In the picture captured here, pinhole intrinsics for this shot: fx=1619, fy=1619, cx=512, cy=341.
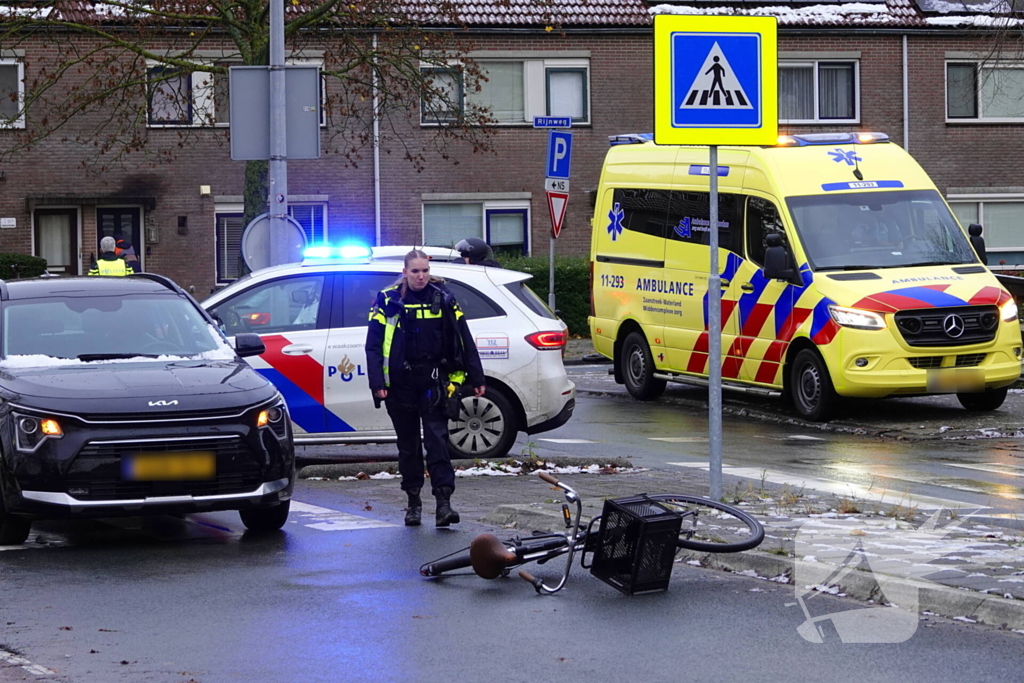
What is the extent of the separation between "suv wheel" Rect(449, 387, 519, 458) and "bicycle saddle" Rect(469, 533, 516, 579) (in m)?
5.15

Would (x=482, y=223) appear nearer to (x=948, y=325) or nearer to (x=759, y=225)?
(x=759, y=225)

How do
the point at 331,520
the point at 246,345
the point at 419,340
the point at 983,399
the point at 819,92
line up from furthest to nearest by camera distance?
the point at 819,92 → the point at 983,399 → the point at 246,345 → the point at 331,520 → the point at 419,340

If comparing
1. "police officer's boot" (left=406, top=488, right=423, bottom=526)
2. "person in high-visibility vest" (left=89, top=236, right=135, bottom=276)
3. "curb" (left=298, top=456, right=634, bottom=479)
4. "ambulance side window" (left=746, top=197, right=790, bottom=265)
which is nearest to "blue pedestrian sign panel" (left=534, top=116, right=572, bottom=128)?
"ambulance side window" (left=746, top=197, right=790, bottom=265)

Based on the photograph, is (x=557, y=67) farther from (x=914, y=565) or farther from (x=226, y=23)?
(x=914, y=565)

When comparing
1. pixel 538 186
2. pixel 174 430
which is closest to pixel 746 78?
pixel 174 430

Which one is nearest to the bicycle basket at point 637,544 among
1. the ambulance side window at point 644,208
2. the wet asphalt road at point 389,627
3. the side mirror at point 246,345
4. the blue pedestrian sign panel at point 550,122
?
the wet asphalt road at point 389,627

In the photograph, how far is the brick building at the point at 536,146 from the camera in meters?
33.6

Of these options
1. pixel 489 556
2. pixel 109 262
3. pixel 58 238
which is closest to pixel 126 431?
pixel 489 556

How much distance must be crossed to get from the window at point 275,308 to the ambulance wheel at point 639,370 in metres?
6.98

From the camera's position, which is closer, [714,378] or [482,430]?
[714,378]

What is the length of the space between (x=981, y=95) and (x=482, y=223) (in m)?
11.9

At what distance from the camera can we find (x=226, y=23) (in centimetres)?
2442

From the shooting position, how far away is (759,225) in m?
17.2

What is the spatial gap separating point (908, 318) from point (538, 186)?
1975 cm
